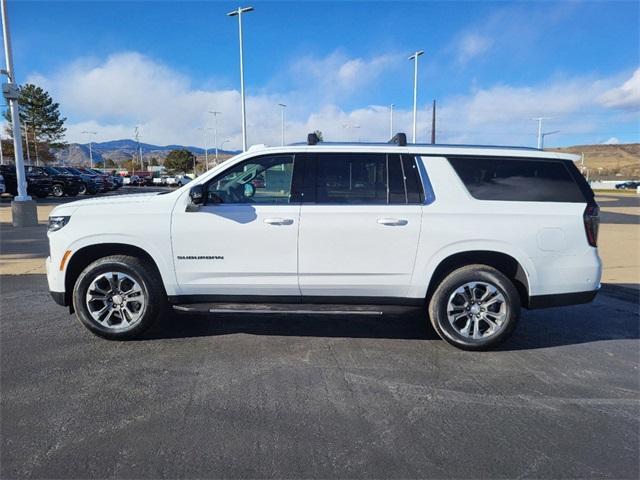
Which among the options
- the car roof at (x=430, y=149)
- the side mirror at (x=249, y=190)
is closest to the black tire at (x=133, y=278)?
the side mirror at (x=249, y=190)

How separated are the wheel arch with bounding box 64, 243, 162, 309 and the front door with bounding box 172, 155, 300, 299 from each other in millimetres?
355

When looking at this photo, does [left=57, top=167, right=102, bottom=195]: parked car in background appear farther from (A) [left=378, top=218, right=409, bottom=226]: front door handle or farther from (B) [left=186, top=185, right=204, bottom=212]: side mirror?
(A) [left=378, top=218, right=409, bottom=226]: front door handle

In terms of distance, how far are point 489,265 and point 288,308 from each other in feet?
6.57

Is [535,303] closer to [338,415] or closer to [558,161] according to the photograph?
[558,161]

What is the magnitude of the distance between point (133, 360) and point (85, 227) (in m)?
1.35

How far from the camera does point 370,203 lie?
13.5 feet

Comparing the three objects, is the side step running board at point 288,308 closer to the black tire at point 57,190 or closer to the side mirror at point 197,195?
the side mirror at point 197,195

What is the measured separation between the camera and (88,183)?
80.2ft

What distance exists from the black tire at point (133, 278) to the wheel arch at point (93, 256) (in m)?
0.06

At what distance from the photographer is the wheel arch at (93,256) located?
4.24 meters

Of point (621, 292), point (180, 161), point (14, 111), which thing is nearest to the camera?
point (621, 292)

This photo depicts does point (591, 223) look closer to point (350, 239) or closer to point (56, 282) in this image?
point (350, 239)


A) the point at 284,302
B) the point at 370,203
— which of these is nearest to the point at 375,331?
the point at 284,302

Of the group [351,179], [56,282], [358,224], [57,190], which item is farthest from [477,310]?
[57,190]
